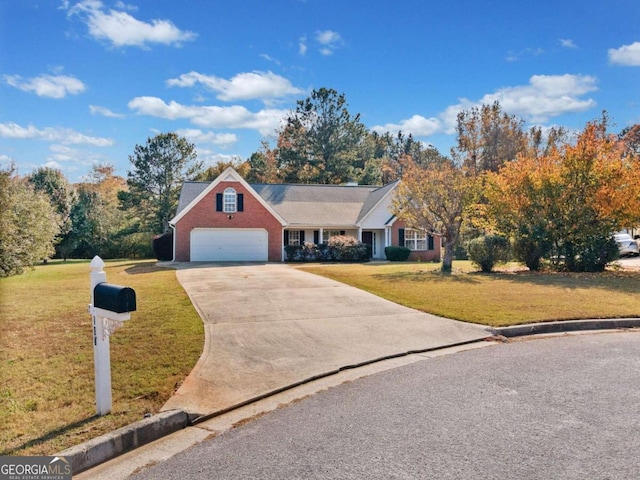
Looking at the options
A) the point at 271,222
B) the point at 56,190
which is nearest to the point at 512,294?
the point at 271,222

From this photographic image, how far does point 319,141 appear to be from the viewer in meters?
48.8

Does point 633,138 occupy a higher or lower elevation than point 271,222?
higher

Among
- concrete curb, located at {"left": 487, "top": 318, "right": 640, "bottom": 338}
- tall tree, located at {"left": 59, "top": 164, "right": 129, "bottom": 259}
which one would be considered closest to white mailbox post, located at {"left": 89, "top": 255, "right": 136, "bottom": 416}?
concrete curb, located at {"left": 487, "top": 318, "right": 640, "bottom": 338}

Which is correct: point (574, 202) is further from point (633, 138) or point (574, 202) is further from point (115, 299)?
point (633, 138)

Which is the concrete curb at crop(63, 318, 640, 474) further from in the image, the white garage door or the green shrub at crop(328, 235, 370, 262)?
the white garage door

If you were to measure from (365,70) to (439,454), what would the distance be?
59.3 feet

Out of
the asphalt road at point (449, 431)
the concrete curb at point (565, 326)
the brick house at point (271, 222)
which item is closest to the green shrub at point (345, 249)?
the brick house at point (271, 222)

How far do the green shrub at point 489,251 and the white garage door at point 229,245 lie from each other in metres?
14.0

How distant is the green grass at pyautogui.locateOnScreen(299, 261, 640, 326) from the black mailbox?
690 cm

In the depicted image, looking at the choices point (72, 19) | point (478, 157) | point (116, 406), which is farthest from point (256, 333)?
point (478, 157)

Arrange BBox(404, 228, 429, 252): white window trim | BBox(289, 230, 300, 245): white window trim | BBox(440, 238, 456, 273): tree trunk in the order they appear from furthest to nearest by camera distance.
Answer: BBox(289, 230, 300, 245): white window trim → BBox(404, 228, 429, 252): white window trim → BBox(440, 238, 456, 273): tree trunk

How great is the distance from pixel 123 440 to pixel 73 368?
8.02ft

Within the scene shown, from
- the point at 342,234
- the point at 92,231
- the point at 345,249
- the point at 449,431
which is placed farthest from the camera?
the point at 92,231

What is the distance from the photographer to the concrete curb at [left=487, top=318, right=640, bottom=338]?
8219 mm
